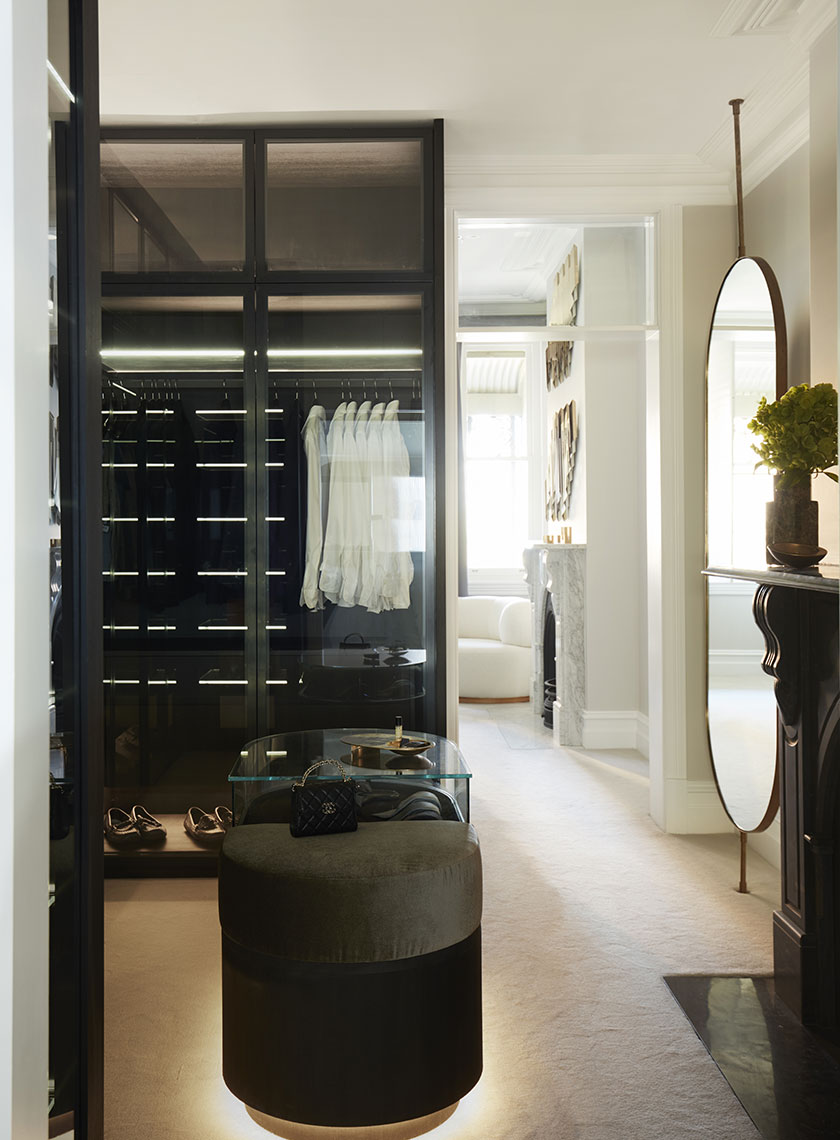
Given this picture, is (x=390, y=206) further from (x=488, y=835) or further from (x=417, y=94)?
(x=488, y=835)

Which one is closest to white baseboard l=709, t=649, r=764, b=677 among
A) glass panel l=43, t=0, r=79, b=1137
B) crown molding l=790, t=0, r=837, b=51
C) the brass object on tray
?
the brass object on tray

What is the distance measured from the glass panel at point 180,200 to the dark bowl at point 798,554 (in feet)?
7.79

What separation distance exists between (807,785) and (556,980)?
930 mm

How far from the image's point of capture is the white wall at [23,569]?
823mm

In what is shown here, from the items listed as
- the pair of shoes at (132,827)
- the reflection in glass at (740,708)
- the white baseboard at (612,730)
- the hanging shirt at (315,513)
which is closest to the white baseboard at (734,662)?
the reflection in glass at (740,708)

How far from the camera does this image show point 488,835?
13.3 feet

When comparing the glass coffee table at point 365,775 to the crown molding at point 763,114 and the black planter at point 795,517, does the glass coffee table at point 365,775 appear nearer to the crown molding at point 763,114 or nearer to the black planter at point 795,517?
the black planter at point 795,517

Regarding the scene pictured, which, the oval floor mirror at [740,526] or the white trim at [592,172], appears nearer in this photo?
the oval floor mirror at [740,526]

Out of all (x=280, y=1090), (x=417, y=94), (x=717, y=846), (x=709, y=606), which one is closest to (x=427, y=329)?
(x=417, y=94)

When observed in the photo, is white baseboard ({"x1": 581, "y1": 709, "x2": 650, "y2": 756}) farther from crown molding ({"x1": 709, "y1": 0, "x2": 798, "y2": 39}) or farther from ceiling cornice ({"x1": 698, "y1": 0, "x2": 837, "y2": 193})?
crown molding ({"x1": 709, "y1": 0, "x2": 798, "y2": 39})

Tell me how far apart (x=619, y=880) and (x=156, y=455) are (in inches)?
98.3

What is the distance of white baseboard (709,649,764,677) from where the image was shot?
339 cm

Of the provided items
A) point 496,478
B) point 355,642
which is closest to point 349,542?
point 355,642

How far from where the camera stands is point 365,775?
2.64 metres
